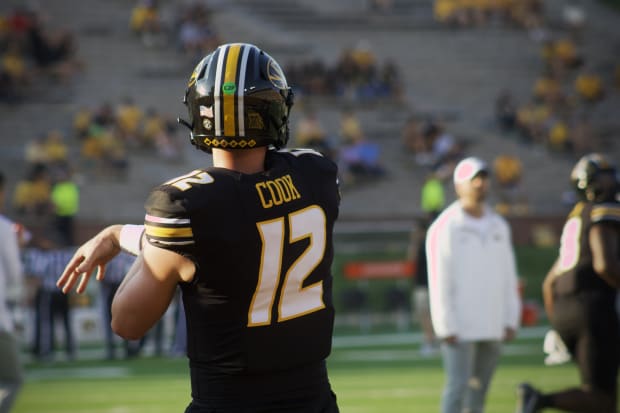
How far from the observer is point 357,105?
30984 millimetres

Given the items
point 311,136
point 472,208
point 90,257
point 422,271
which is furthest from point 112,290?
point 90,257

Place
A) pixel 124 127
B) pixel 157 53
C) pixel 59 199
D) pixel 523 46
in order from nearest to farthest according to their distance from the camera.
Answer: pixel 59 199 → pixel 124 127 → pixel 157 53 → pixel 523 46

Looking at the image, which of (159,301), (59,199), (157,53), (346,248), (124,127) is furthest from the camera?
(157,53)

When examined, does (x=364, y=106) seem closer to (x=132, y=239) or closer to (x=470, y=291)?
(x=470, y=291)

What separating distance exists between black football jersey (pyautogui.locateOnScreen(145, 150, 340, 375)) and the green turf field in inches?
274

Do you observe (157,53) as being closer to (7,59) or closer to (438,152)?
(7,59)

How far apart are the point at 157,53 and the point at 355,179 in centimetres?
730

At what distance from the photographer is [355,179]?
27.3 metres

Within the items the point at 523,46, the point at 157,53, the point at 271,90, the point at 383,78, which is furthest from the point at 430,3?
the point at 271,90

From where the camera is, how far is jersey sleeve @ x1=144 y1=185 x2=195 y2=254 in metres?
3.22

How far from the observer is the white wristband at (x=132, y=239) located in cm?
357

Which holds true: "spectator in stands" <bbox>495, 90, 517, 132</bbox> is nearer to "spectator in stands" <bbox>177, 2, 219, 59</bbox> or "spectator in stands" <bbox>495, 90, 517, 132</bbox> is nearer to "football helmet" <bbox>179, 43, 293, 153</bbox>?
"spectator in stands" <bbox>177, 2, 219, 59</bbox>

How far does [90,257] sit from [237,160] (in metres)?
0.58

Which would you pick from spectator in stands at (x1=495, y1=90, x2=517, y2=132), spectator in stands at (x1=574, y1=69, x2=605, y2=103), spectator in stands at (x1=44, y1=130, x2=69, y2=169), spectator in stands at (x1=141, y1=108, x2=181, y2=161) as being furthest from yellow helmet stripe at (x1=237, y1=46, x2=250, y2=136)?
spectator in stands at (x1=574, y1=69, x2=605, y2=103)
